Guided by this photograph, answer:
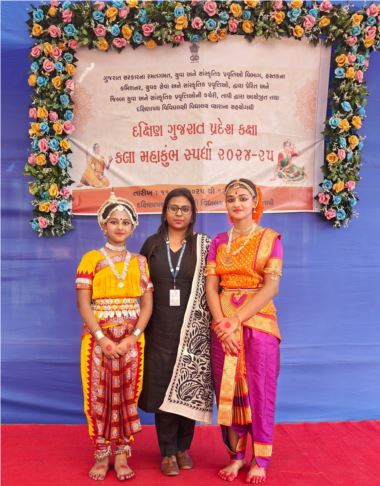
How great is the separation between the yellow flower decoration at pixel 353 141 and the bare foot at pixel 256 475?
77.4 inches

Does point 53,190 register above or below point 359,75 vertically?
below

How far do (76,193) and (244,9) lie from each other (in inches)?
61.6

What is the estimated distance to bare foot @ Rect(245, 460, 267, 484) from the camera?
7.66ft

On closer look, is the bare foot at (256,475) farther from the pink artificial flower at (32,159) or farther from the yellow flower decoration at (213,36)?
the yellow flower decoration at (213,36)

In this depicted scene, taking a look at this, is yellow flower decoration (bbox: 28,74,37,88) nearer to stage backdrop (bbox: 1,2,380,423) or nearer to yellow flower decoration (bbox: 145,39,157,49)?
stage backdrop (bbox: 1,2,380,423)

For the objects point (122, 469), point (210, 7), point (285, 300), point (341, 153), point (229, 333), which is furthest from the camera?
point (285, 300)

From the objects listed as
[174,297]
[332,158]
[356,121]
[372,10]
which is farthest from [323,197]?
[174,297]

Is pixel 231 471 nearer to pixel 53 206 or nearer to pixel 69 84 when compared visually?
pixel 53 206

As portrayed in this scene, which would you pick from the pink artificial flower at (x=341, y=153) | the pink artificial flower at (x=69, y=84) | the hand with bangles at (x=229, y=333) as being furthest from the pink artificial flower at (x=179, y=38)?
the hand with bangles at (x=229, y=333)

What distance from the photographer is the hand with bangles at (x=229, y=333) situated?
89.4 inches

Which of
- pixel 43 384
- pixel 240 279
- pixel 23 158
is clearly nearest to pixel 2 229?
pixel 23 158

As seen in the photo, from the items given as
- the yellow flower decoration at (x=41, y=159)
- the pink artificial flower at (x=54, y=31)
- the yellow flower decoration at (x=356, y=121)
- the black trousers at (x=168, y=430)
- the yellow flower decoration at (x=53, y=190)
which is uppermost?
the pink artificial flower at (x=54, y=31)

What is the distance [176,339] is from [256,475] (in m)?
0.74

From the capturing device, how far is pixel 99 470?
2391 millimetres
